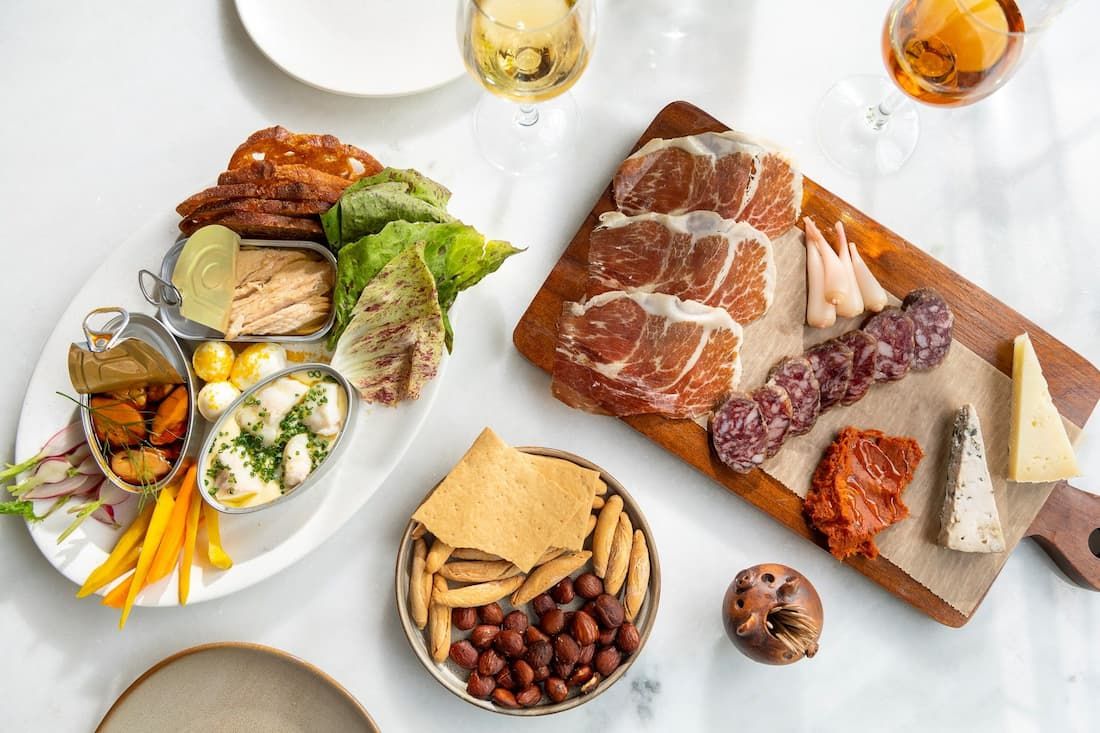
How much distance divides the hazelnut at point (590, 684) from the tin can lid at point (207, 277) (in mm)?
860

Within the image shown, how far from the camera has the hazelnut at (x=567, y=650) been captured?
58.4 inches

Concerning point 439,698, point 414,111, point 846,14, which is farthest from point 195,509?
point 846,14

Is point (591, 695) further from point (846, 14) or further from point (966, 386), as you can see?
point (846, 14)

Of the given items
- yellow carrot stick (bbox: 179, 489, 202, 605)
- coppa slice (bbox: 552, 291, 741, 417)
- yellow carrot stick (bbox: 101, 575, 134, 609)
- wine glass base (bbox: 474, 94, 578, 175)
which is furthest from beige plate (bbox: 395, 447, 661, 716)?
wine glass base (bbox: 474, 94, 578, 175)

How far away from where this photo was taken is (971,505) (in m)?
1.55

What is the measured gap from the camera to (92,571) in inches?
58.0

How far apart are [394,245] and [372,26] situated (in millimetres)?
503

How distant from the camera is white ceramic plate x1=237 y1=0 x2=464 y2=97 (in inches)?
63.9

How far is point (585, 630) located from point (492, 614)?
167 millimetres

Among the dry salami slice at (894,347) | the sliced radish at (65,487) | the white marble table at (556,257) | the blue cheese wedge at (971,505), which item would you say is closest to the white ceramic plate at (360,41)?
the white marble table at (556,257)

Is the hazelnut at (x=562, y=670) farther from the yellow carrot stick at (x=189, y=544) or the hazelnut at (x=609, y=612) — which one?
the yellow carrot stick at (x=189, y=544)

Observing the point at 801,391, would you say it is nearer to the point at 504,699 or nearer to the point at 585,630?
the point at 585,630

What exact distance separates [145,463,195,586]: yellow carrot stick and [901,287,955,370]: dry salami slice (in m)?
1.31

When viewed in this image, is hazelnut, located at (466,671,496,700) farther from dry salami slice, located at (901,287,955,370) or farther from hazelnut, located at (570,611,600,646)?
dry salami slice, located at (901,287,955,370)
